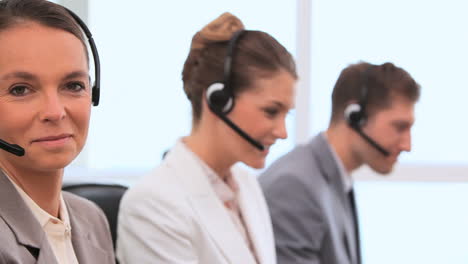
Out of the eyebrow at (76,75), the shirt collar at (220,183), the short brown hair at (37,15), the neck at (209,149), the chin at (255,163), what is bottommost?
the shirt collar at (220,183)

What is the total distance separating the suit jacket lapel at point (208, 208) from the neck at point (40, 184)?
23.0 inches

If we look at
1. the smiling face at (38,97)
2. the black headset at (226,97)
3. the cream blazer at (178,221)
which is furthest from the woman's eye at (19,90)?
the black headset at (226,97)

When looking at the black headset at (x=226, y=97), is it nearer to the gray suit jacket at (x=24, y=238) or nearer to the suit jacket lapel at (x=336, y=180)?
the suit jacket lapel at (x=336, y=180)

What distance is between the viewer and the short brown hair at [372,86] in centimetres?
257

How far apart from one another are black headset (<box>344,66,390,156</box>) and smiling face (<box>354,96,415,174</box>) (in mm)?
20

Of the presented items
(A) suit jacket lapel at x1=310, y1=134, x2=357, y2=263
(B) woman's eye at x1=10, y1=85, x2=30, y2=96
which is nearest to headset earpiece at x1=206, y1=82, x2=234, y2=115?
(A) suit jacket lapel at x1=310, y1=134, x2=357, y2=263

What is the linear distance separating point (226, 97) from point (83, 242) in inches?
26.3

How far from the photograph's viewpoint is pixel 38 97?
1.17m

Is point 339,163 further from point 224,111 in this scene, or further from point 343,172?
point 224,111

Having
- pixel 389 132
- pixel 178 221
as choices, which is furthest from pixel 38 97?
pixel 389 132

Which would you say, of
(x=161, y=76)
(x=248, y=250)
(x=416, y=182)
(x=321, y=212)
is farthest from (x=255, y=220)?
(x=416, y=182)

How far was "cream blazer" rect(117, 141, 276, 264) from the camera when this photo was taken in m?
1.75

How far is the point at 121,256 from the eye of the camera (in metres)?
1.80

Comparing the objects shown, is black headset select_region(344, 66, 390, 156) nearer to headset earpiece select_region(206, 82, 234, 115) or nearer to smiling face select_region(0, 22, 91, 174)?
headset earpiece select_region(206, 82, 234, 115)
